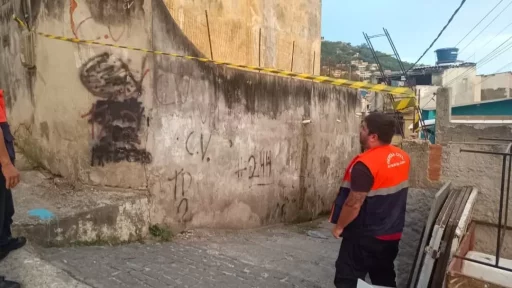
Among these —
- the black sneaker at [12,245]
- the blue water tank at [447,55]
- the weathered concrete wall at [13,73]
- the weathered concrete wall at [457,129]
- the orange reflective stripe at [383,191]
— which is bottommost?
the black sneaker at [12,245]

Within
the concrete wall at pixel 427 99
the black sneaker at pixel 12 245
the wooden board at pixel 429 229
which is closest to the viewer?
the wooden board at pixel 429 229

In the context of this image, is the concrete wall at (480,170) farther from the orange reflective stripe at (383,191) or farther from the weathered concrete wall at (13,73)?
the weathered concrete wall at (13,73)

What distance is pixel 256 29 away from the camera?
800 cm

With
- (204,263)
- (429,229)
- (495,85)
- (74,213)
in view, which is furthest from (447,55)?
(74,213)

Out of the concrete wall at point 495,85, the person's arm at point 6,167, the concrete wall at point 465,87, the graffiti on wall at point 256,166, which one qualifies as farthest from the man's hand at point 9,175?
the concrete wall at point 495,85

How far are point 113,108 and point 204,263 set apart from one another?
2.16 m

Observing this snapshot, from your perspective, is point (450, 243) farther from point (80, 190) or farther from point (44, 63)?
point (44, 63)

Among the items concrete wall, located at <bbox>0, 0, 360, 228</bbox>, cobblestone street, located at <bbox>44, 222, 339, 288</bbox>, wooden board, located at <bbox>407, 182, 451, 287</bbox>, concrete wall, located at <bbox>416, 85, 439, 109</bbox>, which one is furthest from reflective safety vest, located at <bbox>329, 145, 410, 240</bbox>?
concrete wall, located at <bbox>416, 85, 439, 109</bbox>

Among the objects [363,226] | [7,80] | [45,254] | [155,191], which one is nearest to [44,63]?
[7,80]

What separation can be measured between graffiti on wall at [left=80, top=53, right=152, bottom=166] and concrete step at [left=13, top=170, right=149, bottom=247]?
46 cm

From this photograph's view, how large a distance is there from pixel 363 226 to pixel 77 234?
116 inches

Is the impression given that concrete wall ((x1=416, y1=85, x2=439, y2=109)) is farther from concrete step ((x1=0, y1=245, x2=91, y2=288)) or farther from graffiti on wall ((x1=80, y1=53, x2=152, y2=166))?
concrete step ((x1=0, y1=245, x2=91, y2=288))

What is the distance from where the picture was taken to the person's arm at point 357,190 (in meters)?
2.88

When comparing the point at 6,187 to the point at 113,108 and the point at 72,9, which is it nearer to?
the point at 113,108
